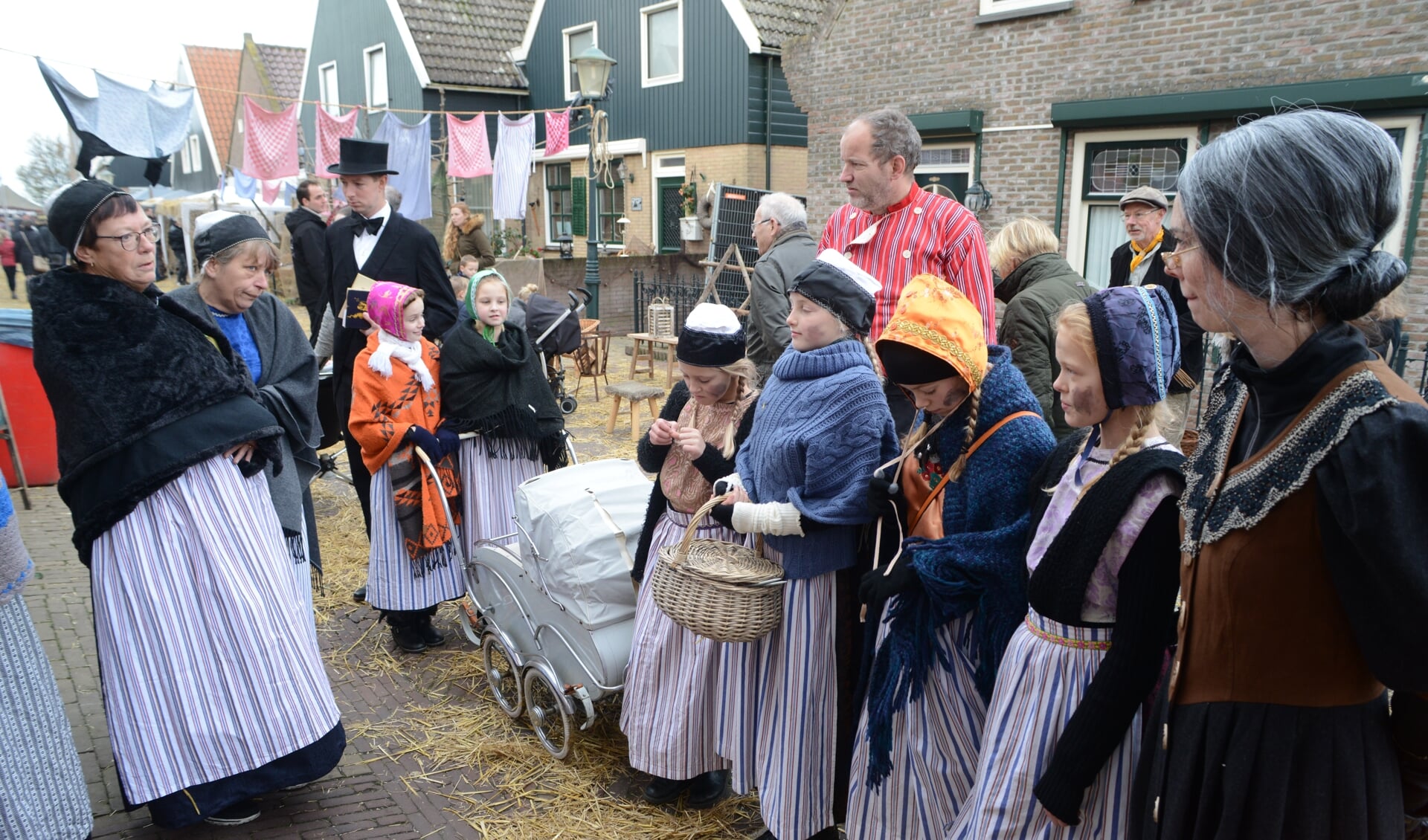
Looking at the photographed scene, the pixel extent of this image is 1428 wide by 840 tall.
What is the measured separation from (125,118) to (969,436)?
12903 mm

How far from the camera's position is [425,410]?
14.1 feet

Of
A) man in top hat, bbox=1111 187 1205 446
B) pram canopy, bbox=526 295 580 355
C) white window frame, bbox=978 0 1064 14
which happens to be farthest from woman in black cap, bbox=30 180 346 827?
white window frame, bbox=978 0 1064 14

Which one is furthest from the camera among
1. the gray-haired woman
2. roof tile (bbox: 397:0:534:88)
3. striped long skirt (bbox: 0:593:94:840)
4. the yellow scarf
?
roof tile (bbox: 397:0:534:88)

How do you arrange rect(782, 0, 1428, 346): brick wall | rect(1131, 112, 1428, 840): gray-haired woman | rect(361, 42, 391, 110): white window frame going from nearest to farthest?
1. rect(1131, 112, 1428, 840): gray-haired woman
2. rect(782, 0, 1428, 346): brick wall
3. rect(361, 42, 391, 110): white window frame

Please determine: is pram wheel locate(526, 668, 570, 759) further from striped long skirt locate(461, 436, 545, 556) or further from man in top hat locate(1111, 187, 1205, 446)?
man in top hat locate(1111, 187, 1205, 446)

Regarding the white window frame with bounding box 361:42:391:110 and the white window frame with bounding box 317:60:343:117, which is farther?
the white window frame with bounding box 317:60:343:117

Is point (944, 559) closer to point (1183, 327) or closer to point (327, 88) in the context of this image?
point (1183, 327)

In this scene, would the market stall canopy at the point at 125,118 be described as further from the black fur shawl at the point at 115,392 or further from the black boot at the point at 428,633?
the black fur shawl at the point at 115,392

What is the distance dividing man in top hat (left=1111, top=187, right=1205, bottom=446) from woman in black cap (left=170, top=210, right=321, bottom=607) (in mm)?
4246

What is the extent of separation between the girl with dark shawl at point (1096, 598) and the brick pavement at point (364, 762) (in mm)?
1427

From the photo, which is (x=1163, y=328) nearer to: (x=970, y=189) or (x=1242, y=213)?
(x=1242, y=213)

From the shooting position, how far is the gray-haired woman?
52.9 inches

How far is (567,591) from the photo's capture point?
133 inches

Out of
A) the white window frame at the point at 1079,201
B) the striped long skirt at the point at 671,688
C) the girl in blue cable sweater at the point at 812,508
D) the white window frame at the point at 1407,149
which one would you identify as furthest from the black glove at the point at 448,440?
the white window frame at the point at 1407,149
